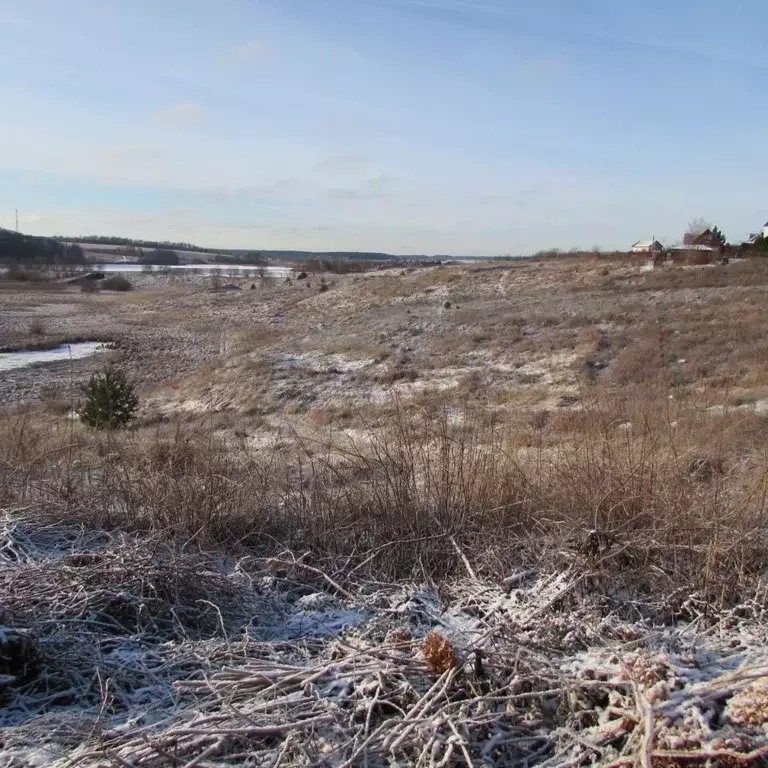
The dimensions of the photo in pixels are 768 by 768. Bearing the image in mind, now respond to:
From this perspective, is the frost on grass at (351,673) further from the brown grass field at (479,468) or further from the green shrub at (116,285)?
the green shrub at (116,285)

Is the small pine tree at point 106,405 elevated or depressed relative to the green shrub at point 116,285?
depressed

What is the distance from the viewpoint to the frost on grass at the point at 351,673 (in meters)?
2.05

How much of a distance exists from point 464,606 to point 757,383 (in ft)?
35.9

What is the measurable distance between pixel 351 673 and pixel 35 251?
127 meters

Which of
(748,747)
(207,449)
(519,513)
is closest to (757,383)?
(519,513)

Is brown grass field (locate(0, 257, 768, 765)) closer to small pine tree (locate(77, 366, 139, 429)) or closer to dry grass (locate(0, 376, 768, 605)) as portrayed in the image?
dry grass (locate(0, 376, 768, 605))

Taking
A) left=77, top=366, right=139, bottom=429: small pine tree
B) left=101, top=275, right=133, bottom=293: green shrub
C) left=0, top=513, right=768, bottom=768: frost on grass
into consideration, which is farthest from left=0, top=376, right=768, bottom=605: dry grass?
left=101, top=275, right=133, bottom=293: green shrub

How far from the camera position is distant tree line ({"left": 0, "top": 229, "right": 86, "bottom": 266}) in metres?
108

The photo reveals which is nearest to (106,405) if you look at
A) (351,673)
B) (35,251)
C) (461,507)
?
(461,507)

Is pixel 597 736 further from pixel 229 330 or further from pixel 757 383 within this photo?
pixel 229 330

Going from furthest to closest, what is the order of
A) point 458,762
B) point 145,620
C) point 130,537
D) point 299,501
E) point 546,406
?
point 546,406, point 299,501, point 130,537, point 145,620, point 458,762

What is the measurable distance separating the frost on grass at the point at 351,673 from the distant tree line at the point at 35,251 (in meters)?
116

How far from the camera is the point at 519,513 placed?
399 cm

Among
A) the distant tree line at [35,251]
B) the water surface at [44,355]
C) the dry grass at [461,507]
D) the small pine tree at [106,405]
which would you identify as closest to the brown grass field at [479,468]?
the dry grass at [461,507]
